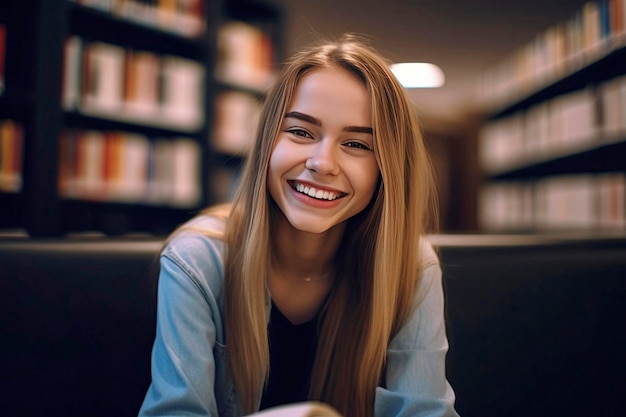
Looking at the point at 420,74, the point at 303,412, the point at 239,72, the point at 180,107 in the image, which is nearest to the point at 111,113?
the point at 180,107

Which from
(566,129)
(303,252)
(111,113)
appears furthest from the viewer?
(566,129)

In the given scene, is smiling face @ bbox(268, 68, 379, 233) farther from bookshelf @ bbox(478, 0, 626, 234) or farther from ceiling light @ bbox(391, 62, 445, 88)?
ceiling light @ bbox(391, 62, 445, 88)

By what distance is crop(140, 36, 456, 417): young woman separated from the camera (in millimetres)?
864

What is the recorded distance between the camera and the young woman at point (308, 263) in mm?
864

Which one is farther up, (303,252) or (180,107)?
(180,107)

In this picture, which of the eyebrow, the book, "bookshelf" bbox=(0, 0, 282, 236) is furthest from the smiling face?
"bookshelf" bbox=(0, 0, 282, 236)

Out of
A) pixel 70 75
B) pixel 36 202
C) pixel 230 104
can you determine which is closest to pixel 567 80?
pixel 230 104

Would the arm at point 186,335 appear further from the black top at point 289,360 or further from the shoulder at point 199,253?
the black top at point 289,360

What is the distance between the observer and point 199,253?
35.8 inches

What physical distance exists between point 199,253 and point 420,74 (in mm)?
4816

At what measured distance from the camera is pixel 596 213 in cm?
275

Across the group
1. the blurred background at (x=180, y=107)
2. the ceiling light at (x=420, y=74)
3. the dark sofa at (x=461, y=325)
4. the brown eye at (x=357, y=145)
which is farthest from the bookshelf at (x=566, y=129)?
the brown eye at (x=357, y=145)

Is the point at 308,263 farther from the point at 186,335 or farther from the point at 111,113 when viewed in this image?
the point at 111,113

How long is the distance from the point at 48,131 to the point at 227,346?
87 centimetres
